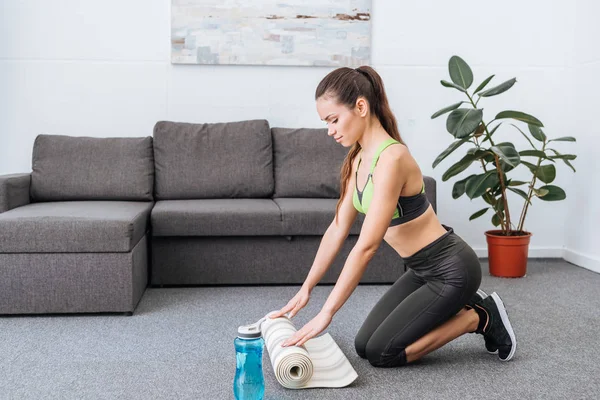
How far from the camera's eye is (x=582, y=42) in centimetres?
444

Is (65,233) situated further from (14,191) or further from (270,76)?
(270,76)

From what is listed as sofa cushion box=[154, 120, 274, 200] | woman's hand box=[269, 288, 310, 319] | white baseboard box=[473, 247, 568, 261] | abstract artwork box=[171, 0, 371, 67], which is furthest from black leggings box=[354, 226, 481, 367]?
white baseboard box=[473, 247, 568, 261]

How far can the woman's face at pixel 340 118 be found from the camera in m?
2.21

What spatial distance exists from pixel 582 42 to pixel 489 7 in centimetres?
65

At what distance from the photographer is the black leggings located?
2367mm

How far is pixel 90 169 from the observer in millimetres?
3965

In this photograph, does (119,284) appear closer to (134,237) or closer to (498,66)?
(134,237)

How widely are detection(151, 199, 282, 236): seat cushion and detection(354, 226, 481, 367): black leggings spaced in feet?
4.19

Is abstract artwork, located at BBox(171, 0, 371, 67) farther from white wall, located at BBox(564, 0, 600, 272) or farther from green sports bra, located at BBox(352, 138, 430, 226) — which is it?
green sports bra, located at BBox(352, 138, 430, 226)

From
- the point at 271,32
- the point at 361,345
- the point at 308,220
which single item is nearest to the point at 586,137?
the point at 308,220

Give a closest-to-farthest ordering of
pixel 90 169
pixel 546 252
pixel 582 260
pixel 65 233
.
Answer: pixel 65 233
pixel 90 169
pixel 582 260
pixel 546 252

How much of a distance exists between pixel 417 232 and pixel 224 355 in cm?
86

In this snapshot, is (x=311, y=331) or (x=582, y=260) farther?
(x=582, y=260)

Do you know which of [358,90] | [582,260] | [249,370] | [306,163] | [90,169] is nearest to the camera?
[249,370]
